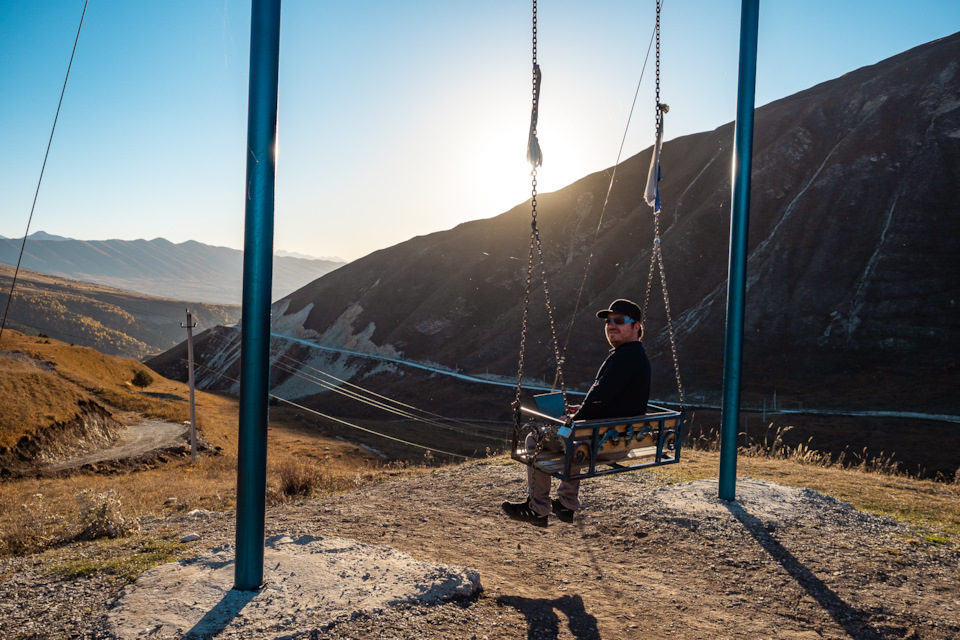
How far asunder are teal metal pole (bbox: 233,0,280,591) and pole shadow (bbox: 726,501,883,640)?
5.09m

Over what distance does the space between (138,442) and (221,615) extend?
26367 mm

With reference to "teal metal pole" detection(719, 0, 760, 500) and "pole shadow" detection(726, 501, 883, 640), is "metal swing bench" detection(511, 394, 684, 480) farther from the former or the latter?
"teal metal pole" detection(719, 0, 760, 500)

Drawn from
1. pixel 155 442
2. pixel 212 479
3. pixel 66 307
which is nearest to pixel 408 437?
pixel 155 442

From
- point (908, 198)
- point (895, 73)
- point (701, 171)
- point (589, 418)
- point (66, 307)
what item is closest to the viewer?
point (589, 418)

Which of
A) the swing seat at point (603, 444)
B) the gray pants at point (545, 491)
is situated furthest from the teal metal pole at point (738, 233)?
the gray pants at point (545, 491)

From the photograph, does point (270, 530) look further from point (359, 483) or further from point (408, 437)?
point (408, 437)

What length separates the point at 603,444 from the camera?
5.97 m

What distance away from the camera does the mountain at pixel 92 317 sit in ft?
468

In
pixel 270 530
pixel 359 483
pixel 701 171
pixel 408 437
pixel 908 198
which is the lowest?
pixel 408 437

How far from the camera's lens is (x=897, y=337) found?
40531 mm

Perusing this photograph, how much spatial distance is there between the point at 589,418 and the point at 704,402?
37.3m

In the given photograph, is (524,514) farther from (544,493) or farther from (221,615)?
(221,615)

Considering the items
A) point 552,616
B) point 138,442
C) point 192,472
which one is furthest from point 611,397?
point 138,442

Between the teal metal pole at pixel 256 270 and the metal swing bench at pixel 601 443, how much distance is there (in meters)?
2.37
